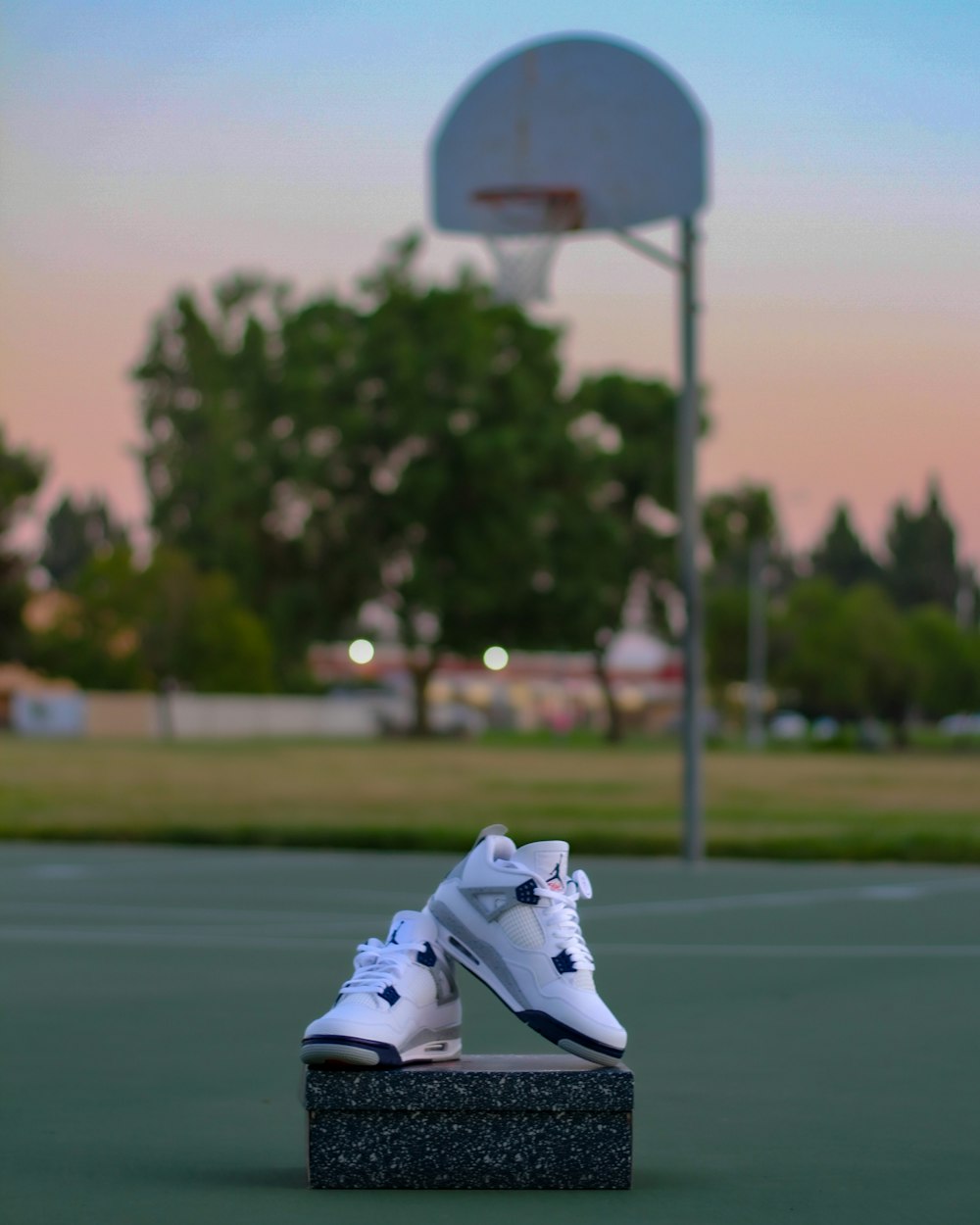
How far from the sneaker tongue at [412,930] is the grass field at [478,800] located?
15.1m

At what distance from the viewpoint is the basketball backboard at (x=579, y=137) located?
692 inches

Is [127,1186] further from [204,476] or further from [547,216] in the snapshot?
[204,476]

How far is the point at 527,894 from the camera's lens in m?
4.59

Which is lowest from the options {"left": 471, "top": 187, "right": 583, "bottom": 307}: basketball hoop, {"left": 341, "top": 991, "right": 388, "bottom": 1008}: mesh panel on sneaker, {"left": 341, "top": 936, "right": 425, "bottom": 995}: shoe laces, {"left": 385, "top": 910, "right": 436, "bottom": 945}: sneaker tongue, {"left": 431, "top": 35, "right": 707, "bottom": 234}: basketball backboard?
{"left": 341, "top": 991, "right": 388, "bottom": 1008}: mesh panel on sneaker

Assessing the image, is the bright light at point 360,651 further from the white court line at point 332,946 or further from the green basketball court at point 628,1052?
the white court line at point 332,946

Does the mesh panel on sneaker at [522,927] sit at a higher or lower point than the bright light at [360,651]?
higher

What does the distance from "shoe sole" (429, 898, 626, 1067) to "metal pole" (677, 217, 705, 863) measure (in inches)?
505

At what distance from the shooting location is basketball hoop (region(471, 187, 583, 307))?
1814 centimetres

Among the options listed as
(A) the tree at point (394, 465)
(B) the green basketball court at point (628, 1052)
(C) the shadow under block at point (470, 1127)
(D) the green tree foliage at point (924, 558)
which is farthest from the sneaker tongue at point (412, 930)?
(D) the green tree foliage at point (924, 558)

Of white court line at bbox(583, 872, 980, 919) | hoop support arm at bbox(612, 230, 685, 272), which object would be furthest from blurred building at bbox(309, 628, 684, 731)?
white court line at bbox(583, 872, 980, 919)

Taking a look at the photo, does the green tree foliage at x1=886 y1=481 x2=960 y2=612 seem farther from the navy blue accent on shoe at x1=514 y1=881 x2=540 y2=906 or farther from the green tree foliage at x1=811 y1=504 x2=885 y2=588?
the navy blue accent on shoe at x1=514 y1=881 x2=540 y2=906

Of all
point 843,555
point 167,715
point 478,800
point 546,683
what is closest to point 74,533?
point 546,683

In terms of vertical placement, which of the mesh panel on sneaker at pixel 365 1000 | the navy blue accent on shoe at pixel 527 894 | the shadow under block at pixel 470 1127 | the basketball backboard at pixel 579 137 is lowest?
the shadow under block at pixel 470 1127

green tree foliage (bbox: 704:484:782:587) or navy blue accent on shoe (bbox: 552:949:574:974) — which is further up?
green tree foliage (bbox: 704:484:782:587)
